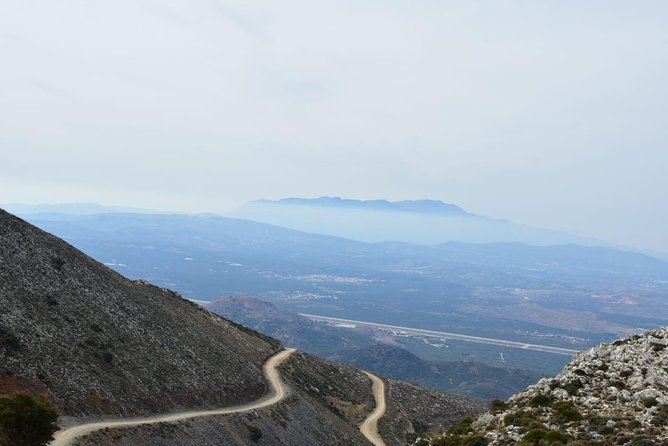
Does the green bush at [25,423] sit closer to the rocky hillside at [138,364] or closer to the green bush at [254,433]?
the rocky hillside at [138,364]

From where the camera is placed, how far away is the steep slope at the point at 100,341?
48906mm

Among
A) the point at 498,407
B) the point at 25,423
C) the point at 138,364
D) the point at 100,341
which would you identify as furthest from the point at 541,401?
the point at 100,341

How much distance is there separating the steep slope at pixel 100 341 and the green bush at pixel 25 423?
881 centimetres

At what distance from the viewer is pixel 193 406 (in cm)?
5894

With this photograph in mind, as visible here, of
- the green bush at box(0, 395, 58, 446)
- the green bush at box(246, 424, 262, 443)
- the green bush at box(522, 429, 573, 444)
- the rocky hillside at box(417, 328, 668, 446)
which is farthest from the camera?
the green bush at box(246, 424, 262, 443)

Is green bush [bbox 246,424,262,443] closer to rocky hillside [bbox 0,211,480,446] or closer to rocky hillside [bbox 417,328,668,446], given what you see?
rocky hillside [bbox 0,211,480,446]

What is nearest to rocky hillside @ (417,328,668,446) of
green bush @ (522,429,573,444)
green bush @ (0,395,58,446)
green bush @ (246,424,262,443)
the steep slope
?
green bush @ (522,429,573,444)

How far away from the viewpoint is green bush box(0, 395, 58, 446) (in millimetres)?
35375

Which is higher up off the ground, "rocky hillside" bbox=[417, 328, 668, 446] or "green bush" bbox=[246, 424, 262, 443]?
"rocky hillside" bbox=[417, 328, 668, 446]

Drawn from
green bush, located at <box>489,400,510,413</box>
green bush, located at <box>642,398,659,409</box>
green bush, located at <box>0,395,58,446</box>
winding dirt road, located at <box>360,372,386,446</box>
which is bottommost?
winding dirt road, located at <box>360,372,386,446</box>

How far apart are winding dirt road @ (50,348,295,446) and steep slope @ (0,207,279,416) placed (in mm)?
1446

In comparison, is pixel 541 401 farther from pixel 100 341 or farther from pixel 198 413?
pixel 100 341

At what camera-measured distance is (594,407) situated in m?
31.7

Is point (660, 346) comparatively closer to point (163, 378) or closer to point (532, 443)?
point (532, 443)
